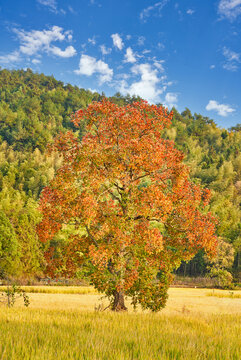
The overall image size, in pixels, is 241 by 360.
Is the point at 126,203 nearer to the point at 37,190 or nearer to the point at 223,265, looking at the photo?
the point at 223,265

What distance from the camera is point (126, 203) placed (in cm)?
1074

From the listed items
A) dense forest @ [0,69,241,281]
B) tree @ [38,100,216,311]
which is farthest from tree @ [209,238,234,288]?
tree @ [38,100,216,311]

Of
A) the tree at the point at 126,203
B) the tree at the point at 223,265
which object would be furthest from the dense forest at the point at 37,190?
the tree at the point at 126,203

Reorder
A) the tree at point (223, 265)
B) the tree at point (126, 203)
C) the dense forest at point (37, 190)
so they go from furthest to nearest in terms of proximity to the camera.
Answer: the tree at point (223, 265) → the dense forest at point (37, 190) → the tree at point (126, 203)

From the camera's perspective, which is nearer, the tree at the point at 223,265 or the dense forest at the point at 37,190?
the dense forest at the point at 37,190

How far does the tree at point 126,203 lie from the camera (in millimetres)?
9945

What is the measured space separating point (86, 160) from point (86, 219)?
1992mm

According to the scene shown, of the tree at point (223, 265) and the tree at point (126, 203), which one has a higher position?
the tree at point (126, 203)

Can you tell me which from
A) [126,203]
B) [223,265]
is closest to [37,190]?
[223,265]

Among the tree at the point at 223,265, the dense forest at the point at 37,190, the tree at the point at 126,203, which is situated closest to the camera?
the tree at the point at 126,203

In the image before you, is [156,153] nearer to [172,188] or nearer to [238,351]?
[172,188]

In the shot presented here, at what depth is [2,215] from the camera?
134ft

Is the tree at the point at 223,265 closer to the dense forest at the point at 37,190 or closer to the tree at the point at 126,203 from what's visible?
the dense forest at the point at 37,190

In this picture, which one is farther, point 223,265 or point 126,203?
point 223,265
